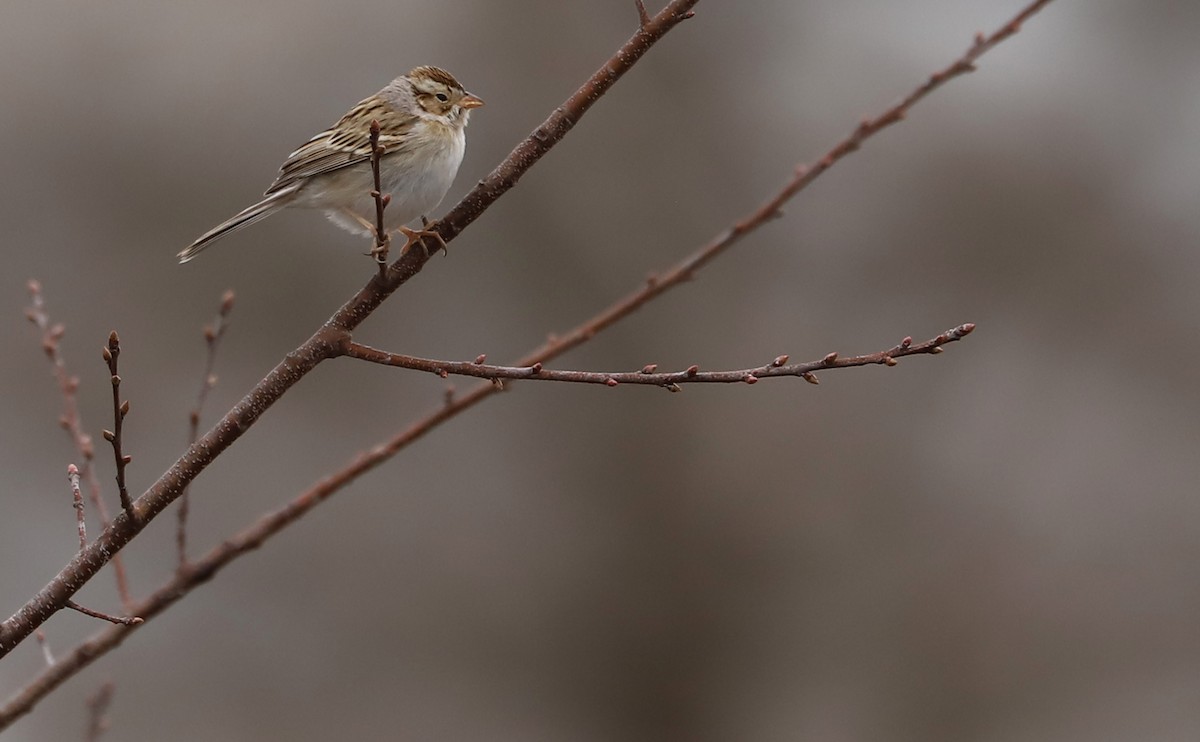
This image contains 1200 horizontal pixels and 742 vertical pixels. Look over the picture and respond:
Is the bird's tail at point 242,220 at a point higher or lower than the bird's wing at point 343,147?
lower

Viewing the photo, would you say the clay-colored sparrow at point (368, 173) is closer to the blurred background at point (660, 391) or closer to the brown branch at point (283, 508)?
the brown branch at point (283, 508)

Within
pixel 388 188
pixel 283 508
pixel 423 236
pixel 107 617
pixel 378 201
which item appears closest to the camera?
pixel 107 617

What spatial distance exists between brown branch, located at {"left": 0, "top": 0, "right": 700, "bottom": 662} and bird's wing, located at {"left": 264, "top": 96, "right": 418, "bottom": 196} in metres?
0.80

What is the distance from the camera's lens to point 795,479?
5707 mm

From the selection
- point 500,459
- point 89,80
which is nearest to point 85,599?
point 500,459

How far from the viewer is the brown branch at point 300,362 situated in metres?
1.31

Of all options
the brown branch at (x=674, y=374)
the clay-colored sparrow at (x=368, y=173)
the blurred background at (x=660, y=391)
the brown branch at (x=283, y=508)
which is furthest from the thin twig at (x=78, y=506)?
the blurred background at (x=660, y=391)

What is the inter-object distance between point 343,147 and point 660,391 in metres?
3.54

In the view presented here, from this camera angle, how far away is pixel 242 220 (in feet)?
7.29

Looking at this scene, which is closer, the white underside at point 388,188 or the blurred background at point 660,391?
the white underside at point 388,188

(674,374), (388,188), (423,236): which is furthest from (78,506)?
(388,188)

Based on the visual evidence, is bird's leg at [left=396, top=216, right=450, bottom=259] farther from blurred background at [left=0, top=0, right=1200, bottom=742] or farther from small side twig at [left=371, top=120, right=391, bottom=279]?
blurred background at [left=0, top=0, right=1200, bottom=742]

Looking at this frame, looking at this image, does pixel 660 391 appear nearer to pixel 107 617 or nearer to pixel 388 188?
pixel 388 188

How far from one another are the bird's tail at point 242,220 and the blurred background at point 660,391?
2770 millimetres
